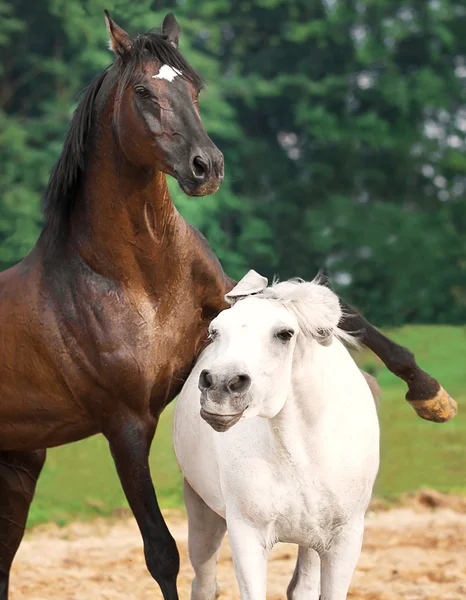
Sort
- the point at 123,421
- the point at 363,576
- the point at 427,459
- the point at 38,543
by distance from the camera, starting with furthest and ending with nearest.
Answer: the point at 427,459 < the point at 38,543 < the point at 363,576 < the point at 123,421

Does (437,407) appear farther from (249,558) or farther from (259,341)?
(259,341)

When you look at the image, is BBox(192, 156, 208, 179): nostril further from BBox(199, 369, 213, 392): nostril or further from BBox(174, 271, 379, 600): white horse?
BBox(199, 369, 213, 392): nostril

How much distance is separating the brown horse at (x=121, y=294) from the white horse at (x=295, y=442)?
1.67ft

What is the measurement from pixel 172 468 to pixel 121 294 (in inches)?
213

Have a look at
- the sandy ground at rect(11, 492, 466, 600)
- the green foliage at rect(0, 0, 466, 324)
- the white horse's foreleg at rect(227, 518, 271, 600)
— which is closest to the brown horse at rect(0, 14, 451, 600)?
the white horse's foreleg at rect(227, 518, 271, 600)

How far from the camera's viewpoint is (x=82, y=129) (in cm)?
389

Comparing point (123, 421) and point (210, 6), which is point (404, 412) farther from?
point (210, 6)

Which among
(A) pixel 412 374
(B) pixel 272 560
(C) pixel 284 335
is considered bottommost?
(B) pixel 272 560

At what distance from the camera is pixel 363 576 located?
5.80 metres

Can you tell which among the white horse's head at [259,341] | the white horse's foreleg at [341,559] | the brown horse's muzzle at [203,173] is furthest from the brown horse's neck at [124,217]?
the white horse's foreleg at [341,559]

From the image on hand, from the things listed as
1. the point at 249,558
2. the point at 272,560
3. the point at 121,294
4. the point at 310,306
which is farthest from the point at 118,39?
the point at 272,560

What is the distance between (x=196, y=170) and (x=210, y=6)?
45.6 feet

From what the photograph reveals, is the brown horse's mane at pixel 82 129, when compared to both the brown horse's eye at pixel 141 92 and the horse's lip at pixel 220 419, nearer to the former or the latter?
the brown horse's eye at pixel 141 92

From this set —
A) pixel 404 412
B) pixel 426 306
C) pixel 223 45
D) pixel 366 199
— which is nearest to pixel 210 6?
pixel 223 45
